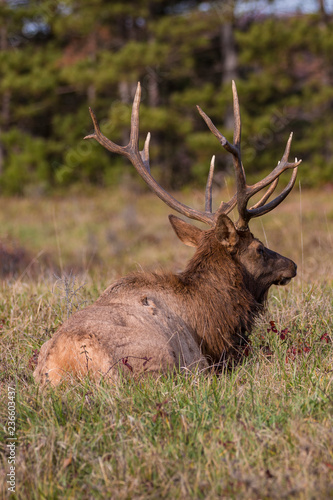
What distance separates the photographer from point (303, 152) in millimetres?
19594

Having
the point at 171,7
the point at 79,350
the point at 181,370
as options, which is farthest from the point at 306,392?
Answer: the point at 171,7

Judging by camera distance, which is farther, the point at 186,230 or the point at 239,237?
the point at 186,230

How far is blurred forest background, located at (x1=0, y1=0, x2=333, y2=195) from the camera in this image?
17609 millimetres

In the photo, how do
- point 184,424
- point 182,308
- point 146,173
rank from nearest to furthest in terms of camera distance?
1. point 184,424
2. point 182,308
3. point 146,173

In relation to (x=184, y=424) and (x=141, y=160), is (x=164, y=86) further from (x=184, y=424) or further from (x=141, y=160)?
(x=184, y=424)

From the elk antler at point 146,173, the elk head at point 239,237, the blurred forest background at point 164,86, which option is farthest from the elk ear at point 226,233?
the blurred forest background at point 164,86

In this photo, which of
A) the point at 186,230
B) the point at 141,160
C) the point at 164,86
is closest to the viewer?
the point at 186,230

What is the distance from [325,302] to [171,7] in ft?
56.4

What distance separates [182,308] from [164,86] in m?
17.5

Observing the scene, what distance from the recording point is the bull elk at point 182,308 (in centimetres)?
353

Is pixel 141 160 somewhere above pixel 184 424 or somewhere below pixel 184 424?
above

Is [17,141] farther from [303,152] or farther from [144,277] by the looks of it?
[144,277]

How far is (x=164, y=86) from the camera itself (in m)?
20.8

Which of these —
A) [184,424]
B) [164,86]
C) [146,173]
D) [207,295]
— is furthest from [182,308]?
[164,86]
